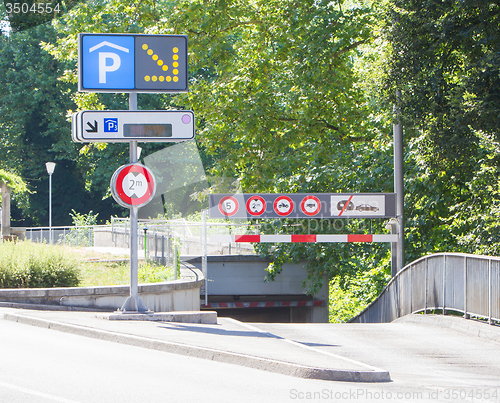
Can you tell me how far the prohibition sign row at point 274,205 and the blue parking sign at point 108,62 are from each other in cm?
649

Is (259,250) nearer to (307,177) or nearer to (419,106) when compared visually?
(307,177)

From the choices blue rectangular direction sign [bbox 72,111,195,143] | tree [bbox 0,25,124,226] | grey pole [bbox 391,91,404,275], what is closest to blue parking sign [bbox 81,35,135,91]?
blue rectangular direction sign [bbox 72,111,195,143]

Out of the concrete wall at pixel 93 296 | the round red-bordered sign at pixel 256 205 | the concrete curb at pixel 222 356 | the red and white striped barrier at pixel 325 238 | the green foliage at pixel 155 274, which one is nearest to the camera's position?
the concrete curb at pixel 222 356

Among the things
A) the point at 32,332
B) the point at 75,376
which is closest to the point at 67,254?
the point at 32,332

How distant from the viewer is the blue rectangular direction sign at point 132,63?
948 centimetres

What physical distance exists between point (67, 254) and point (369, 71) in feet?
28.6

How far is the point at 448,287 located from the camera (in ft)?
39.9

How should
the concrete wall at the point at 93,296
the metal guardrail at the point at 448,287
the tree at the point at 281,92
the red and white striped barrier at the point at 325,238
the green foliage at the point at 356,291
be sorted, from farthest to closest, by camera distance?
the green foliage at the point at 356,291, the tree at the point at 281,92, the red and white striped barrier at the point at 325,238, the concrete wall at the point at 93,296, the metal guardrail at the point at 448,287

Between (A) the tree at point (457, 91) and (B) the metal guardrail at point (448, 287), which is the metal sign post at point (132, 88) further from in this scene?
(A) the tree at point (457, 91)

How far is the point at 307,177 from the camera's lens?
2022 centimetres

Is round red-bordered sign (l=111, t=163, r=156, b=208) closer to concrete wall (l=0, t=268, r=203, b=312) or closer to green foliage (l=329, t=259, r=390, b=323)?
concrete wall (l=0, t=268, r=203, b=312)

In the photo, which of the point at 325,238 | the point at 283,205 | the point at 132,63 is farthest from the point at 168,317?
the point at 325,238

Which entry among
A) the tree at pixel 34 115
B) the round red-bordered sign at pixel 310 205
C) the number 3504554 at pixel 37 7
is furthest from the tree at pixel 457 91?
the tree at pixel 34 115

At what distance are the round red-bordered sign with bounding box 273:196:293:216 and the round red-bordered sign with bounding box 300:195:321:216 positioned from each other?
30 centimetres
